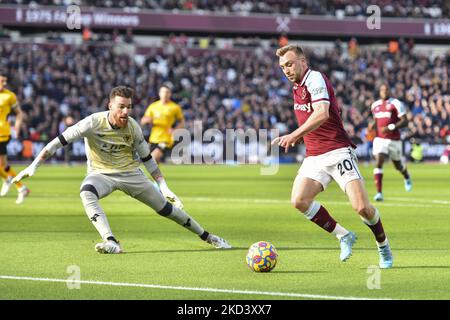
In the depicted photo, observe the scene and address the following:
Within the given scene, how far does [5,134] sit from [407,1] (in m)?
49.0

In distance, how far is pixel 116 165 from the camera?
485 inches

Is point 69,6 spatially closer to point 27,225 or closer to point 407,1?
point 407,1

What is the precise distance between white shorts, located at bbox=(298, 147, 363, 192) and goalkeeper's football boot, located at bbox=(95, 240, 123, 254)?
102 inches

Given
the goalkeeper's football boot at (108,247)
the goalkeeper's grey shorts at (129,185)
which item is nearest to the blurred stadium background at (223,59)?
→ the goalkeeper's grey shorts at (129,185)

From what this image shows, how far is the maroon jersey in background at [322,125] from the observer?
405 inches

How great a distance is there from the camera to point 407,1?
6556 cm

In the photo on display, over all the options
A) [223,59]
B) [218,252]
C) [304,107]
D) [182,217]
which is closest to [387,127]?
[182,217]

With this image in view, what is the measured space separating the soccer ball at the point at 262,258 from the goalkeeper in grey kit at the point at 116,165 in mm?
1917

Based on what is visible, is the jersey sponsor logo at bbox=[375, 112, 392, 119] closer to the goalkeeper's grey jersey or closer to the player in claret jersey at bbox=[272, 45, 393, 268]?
the goalkeeper's grey jersey

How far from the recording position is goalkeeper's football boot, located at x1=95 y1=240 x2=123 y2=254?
11.5 metres

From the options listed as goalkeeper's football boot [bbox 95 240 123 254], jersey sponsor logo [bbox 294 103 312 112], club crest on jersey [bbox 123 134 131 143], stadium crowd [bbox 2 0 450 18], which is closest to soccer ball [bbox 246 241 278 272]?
jersey sponsor logo [bbox 294 103 312 112]

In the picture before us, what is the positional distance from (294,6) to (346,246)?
53577mm

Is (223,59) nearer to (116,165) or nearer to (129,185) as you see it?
(116,165)
